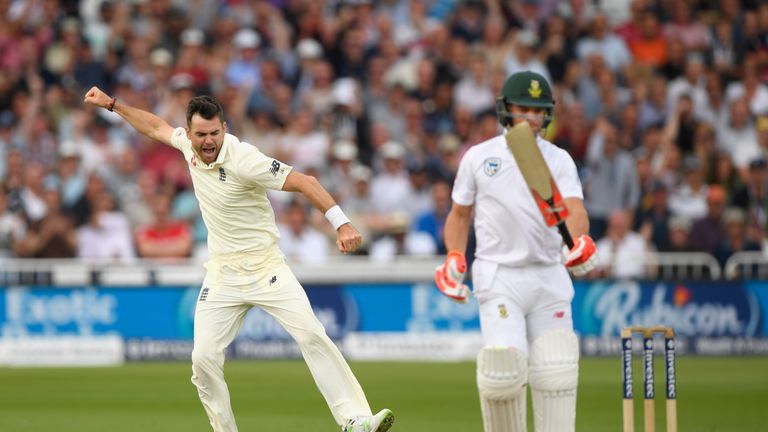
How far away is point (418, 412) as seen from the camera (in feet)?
33.7

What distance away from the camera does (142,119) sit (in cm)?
803

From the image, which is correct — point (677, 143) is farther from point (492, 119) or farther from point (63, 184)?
point (63, 184)

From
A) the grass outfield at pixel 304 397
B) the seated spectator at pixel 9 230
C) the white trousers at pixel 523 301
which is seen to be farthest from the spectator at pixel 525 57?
the white trousers at pixel 523 301

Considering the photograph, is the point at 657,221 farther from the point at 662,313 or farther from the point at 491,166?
the point at 491,166

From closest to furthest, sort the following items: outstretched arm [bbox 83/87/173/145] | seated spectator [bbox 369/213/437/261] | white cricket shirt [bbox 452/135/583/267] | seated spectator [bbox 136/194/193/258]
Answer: white cricket shirt [bbox 452/135/583/267]
outstretched arm [bbox 83/87/173/145]
seated spectator [bbox 136/194/193/258]
seated spectator [bbox 369/213/437/261]

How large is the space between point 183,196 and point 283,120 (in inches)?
62.0

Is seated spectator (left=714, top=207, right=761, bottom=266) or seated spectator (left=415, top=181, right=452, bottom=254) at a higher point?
seated spectator (left=415, top=181, right=452, bottom=254)

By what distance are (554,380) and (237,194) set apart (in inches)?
81.0

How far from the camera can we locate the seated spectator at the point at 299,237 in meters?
15.2

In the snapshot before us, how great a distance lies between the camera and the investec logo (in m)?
14.9

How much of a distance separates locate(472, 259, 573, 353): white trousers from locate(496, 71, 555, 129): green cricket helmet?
0.73m

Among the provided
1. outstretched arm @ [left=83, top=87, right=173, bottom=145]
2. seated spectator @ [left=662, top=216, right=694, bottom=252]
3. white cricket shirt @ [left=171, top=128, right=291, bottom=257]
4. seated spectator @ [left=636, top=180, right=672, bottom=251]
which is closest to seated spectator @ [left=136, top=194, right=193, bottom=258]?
seated spectator @ [left=636, top=180, right=672, bottom=251]

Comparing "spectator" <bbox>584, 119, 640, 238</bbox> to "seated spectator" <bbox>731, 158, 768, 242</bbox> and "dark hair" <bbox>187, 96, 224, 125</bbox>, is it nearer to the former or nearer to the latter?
"seated spectator" <bbox>731, 158, 768, 242</bbox>

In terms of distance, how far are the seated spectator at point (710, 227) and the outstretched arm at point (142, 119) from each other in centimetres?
876
